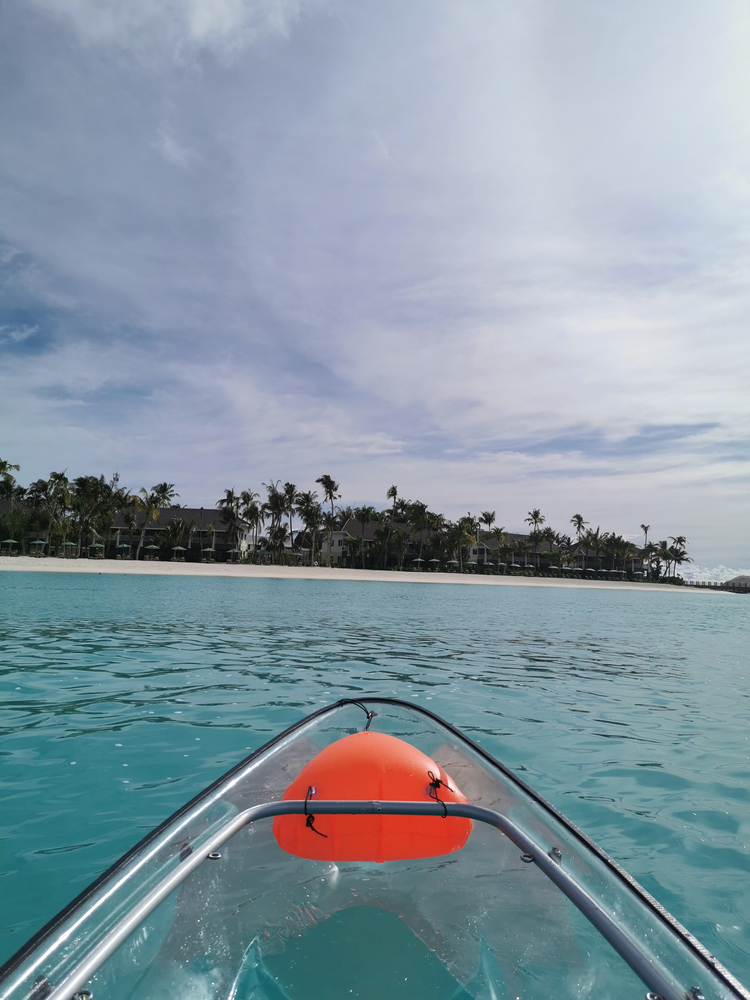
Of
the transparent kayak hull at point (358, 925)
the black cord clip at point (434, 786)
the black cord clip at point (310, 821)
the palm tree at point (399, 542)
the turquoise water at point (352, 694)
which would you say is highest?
the palm tree at point (399, 542)

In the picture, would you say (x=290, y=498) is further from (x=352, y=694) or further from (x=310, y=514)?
(x=352, y=694)

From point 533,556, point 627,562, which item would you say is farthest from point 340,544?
point 627,562

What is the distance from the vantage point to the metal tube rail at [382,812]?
1986 mm

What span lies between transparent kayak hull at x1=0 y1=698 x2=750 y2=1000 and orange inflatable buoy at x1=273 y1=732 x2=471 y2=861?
0.16 m

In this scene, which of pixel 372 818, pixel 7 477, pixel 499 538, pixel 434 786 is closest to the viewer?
pixel 372 818

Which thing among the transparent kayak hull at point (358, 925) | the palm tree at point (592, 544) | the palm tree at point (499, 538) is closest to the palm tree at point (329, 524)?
the palm tree at point (499, 538)

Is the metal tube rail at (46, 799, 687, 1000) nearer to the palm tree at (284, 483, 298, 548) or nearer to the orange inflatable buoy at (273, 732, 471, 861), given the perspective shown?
the orange inflatable buoy at (273, 732, 471, 861)

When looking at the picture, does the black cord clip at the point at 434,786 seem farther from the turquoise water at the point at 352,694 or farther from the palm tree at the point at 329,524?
the palm tree at the point at 329,524

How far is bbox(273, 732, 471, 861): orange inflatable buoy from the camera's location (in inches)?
124

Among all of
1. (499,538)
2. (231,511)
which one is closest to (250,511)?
(231,511)

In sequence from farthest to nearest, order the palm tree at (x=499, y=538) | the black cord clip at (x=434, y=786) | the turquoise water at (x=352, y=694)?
the palm tree at (x=499, y=538) → the turquoise water at (x=352, y=694) → the black cord clip at (x=434, y=786)

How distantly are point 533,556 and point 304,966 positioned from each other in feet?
333

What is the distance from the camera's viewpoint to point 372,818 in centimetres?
319

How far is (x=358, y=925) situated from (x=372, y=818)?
19.8 inches
